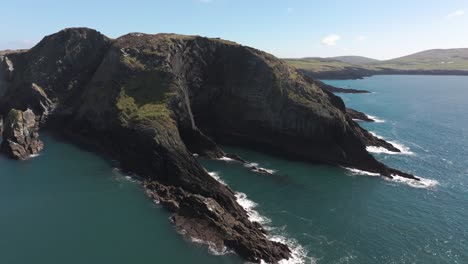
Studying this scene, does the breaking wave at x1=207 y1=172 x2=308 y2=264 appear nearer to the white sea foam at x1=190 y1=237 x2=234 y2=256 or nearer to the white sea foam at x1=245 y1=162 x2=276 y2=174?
the white sea foam at x1=190 y1=237 x2=234 y2=256

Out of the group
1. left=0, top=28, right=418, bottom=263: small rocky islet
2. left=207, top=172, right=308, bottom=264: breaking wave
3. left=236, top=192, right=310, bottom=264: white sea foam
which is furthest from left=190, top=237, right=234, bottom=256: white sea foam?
left=0, top=28, right=418, bottom=263: small rocky islet

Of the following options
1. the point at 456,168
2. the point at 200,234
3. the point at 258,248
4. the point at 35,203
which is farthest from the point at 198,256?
the point at 456,168

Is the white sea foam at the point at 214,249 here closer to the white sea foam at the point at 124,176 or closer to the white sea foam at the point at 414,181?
the white sea foam at the point at 124,176

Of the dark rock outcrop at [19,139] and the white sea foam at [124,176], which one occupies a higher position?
the dark rock outcrop at [19,139]

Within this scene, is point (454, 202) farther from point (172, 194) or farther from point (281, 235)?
point (172, 194)

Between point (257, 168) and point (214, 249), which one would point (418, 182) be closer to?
point (257, 168)

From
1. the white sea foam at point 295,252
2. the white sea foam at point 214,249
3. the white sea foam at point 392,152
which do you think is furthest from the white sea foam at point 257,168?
the white sea foam at point 392,152
